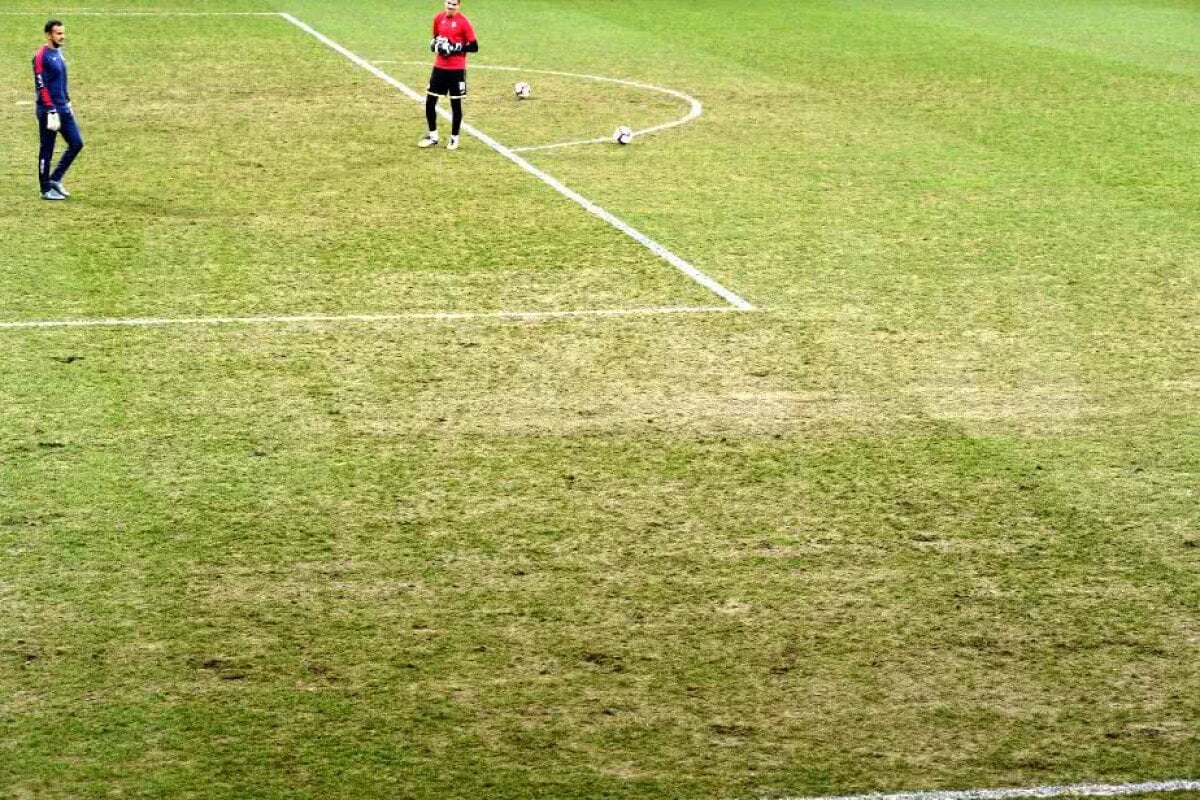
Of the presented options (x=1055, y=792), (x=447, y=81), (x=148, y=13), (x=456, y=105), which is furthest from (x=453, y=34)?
(x=148, y=13)

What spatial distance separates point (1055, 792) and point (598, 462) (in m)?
4.77

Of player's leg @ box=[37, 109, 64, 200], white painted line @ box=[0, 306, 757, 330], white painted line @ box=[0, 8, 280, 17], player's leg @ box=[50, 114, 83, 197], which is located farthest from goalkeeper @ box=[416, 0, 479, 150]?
white painted line @ box=[0, 8, 280, 17]

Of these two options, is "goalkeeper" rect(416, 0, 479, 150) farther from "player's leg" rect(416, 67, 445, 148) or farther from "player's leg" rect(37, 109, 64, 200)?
"player's leg" rect(37, 109, 64, 200)

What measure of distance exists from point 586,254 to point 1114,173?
7559mm

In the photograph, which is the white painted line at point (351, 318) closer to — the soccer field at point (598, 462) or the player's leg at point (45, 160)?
the soccer field at point (598, 462)

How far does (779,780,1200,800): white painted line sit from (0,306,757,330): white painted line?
8.16 metres

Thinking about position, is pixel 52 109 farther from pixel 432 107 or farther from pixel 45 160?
pixel 432 107

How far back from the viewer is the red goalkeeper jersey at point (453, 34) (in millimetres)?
22828

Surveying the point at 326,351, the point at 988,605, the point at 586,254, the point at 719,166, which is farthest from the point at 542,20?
the point at 988,605

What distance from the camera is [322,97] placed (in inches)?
1076

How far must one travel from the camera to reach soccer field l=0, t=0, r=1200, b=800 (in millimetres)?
8578

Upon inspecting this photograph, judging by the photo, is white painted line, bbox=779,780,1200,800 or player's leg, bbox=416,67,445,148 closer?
white painted line, bbox=779,780,1200,800

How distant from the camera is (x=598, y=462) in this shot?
40.0 feet

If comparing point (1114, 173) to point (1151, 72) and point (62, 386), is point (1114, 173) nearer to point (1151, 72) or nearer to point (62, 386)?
point (1151, 72)
